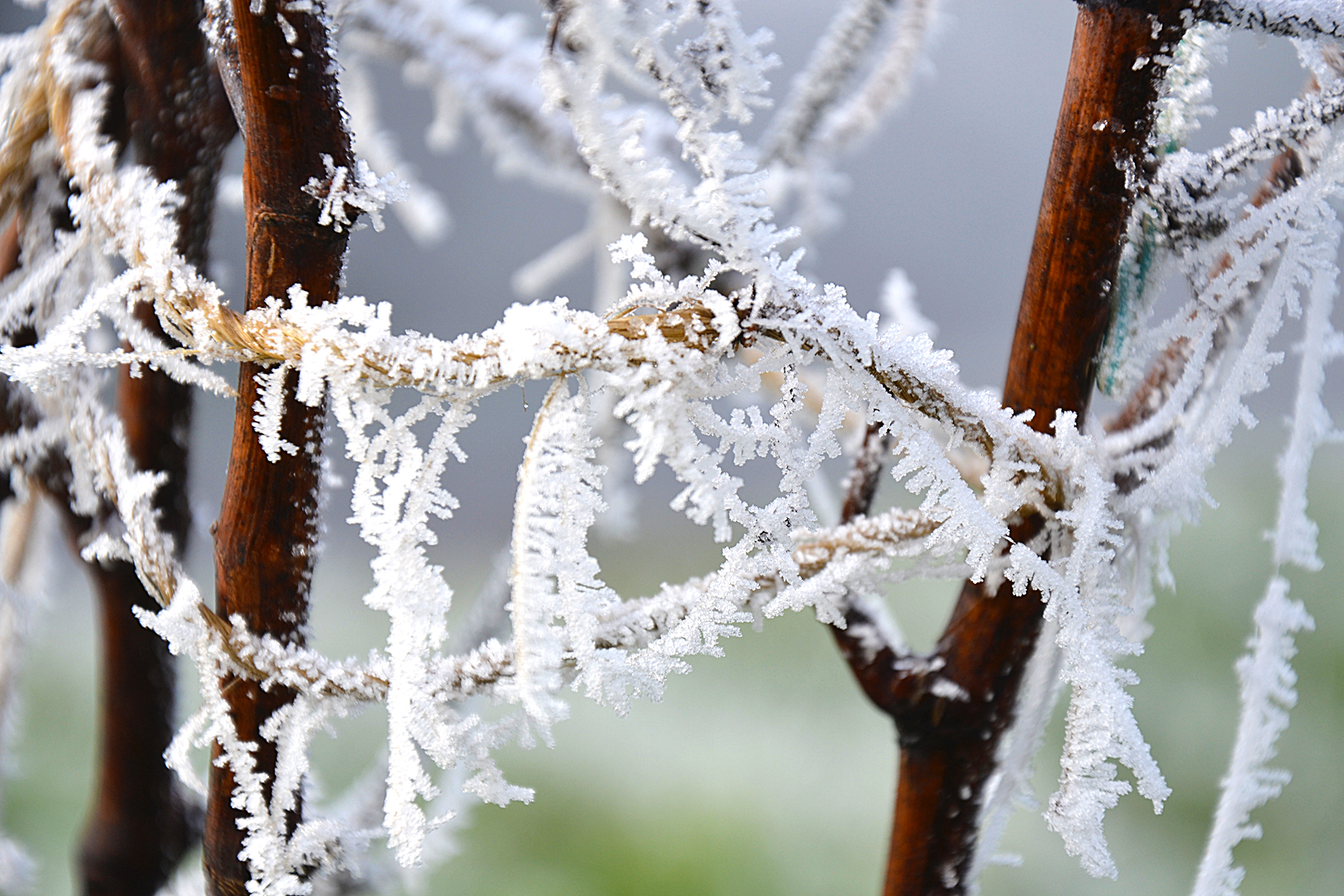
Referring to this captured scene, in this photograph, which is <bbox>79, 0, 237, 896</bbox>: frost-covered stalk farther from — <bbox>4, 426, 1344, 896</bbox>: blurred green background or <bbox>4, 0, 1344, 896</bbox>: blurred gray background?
<bbox>4, 426, 1344, 896</bbox>: blurred green background

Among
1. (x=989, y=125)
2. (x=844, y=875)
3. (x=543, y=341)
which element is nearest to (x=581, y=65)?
(x=543, y=341)

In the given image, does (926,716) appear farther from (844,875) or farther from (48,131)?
(844,875)

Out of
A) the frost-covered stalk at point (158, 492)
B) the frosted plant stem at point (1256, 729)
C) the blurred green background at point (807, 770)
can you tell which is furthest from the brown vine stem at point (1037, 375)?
the blurred green background at point (807, 770)

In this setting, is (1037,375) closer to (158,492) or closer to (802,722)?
(158,492)

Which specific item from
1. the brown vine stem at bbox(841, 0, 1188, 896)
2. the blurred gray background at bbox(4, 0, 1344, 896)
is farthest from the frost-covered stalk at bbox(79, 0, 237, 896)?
the brown vine stem at bbox(841, 0, 1188, 896)

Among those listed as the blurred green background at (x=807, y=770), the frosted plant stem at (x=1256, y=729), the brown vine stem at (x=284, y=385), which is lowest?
the frosted plant stem at (x=1256, y=729)

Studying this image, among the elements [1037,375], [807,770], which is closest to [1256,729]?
[1037,375]

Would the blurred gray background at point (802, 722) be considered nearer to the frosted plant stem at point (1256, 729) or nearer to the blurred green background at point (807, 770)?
the blurred green background at point (807, 770)
